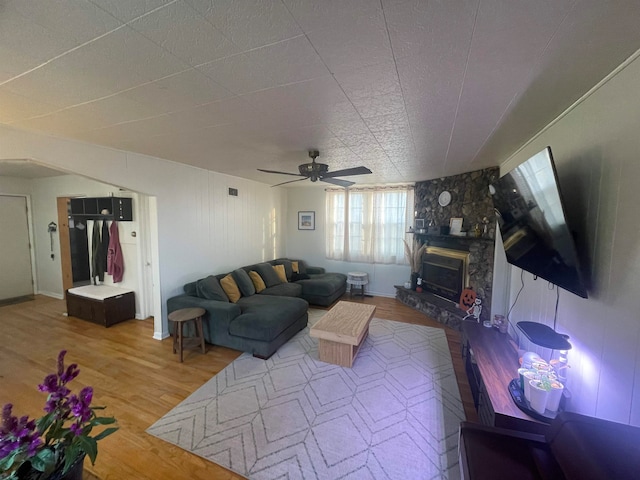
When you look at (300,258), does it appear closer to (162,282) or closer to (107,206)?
(162,282)

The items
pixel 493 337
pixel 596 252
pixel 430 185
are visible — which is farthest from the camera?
pixel 430 185

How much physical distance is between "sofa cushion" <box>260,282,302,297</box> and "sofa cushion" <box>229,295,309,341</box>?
72cm

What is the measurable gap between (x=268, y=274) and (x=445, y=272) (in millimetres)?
3275

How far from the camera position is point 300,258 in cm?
646

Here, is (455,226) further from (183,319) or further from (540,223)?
(183,319)

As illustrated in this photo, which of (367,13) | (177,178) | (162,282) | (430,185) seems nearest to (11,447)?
(367,13)

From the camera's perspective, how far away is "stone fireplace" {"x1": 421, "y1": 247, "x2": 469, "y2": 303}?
414 centimetres

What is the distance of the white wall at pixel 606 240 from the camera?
3.93ft

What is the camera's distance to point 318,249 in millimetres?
6219

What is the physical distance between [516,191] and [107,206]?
17.7 feet

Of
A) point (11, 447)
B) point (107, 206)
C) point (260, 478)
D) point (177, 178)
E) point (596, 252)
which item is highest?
point (177, 178)

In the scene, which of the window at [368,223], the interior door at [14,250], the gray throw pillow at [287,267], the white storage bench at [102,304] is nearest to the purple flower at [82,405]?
the white storage bench at [102,304]

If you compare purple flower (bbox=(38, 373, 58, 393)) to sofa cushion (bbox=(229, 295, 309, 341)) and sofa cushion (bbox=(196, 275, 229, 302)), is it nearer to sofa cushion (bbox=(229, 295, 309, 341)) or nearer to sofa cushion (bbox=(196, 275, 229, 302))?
sofa cushion (bbox=(229, 295, 309, 341))

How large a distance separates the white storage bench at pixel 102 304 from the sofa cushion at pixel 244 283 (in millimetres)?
1735
